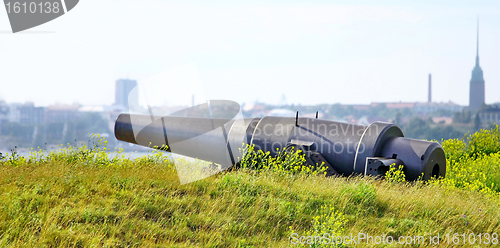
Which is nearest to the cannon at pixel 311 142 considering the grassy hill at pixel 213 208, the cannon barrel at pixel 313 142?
the cannon barrel at pixel 313 142

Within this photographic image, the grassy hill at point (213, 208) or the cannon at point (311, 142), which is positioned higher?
the cannon at point (311, 142)

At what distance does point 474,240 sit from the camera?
6035 mm

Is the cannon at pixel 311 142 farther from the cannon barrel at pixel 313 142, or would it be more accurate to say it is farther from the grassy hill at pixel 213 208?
the grassy hill at pixel 213 208

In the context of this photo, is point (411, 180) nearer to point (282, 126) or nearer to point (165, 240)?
point (282, 126)

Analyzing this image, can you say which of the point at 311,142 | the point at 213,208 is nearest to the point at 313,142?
the point at 311,142

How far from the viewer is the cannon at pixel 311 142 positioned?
8.27 metres

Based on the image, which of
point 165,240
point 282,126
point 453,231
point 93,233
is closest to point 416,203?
point 453,231

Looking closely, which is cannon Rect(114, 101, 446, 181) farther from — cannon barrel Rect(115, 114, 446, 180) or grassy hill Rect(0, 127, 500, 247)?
grassy hill Rect(0, 127, 500, 247)

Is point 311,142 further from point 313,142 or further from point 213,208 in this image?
point 213,208

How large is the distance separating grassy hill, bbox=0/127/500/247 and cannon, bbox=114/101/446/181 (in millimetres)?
456

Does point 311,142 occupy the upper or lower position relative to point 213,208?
upper

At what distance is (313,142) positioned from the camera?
8656 mm

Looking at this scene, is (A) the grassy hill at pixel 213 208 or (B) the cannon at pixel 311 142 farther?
Answer: (B) the cannon at pixel 311 142

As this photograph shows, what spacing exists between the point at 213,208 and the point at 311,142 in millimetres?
3497
